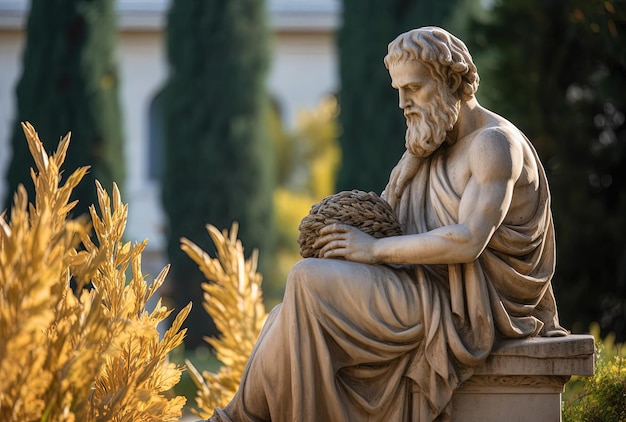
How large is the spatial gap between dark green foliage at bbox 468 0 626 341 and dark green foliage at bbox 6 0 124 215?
642 cm

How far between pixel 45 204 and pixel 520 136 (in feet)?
5.87

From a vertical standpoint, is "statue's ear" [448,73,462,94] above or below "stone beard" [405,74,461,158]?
above

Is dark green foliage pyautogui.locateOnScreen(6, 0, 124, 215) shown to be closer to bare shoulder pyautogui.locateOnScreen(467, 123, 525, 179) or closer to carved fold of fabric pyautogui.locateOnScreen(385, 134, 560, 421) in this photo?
carved fold of fabric pyautogui.locateOnScreen(385, 134, 560, 421)

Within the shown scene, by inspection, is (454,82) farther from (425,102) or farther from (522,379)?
(522,379)

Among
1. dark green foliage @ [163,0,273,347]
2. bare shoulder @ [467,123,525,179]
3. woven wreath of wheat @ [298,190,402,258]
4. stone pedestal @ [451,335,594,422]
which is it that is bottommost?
dark green foliage @ [163,0,273,347]

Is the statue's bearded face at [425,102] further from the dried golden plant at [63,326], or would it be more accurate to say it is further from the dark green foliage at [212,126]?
the dark green foliage at [212,126]

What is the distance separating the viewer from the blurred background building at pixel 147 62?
21.8 meters

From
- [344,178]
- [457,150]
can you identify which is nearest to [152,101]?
[344,178]

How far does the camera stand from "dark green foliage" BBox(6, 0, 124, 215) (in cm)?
1488

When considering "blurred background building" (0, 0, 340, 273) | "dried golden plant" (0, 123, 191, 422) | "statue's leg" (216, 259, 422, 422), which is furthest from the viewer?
"blurred background building" (0, 0, 340, 273)

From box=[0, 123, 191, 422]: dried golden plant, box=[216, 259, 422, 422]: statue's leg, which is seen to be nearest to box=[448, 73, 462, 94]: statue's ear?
box=[216, 259, 422, 422]: statue's leg

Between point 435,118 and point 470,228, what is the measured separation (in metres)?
0.48

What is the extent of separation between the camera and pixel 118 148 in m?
15.3

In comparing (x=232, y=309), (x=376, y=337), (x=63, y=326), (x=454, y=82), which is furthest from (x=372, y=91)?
(x=63, y=326)
